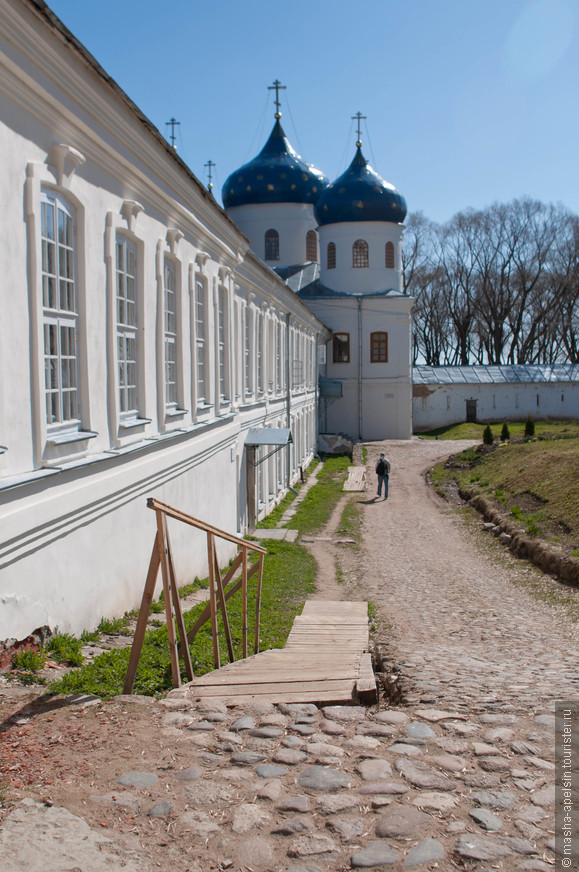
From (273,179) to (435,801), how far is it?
37.7m

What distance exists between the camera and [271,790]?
375cm

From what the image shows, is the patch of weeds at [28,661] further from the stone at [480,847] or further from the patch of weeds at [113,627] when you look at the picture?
the stone at [480,847]

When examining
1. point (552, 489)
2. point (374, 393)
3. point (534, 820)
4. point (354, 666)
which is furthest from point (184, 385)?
point (374, 393)

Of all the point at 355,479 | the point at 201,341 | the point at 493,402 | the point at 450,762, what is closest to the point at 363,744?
the point at 450,762

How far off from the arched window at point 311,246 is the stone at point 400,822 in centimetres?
3899

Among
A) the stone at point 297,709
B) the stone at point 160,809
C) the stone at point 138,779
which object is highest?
the stone at point 138,779

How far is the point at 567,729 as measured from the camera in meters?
Result: 4.59

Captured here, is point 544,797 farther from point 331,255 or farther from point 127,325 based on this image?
point 331,255

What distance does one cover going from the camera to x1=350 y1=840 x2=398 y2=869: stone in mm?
3184

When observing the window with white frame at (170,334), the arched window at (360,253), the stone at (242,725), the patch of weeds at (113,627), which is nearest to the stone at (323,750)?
the stone at (242,725)

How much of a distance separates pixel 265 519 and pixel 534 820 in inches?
621

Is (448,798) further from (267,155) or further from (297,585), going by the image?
(267,155)

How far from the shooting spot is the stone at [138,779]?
149 inches

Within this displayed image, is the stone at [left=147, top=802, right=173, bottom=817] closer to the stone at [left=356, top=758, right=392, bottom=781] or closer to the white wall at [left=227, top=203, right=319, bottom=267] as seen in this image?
the stone at [left=356, top=758, right=392, bottom=781]
